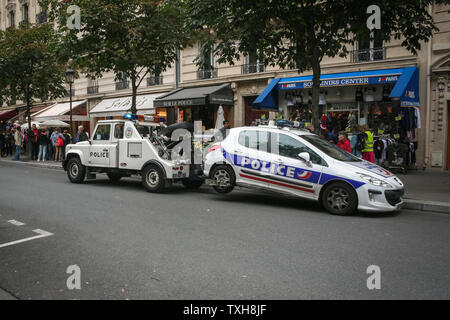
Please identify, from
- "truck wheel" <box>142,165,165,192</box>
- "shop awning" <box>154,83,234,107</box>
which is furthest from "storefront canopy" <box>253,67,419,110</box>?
"truck wheel" <box>142,165,165,192</box>

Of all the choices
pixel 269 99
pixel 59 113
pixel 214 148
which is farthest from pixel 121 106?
pixel 214 148

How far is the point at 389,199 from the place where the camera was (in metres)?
7.20

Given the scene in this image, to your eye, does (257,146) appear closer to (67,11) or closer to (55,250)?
(55,250)

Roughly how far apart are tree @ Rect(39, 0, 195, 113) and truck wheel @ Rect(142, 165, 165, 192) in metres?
6.18

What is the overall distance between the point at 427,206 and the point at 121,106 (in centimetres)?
2064

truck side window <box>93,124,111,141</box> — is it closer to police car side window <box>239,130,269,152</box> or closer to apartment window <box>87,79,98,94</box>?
police car side window <box>239,130,269,152</box>

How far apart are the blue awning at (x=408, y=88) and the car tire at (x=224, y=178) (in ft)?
22.8

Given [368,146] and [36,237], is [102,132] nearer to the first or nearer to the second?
[36,237]

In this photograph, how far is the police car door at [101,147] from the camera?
11.0 metres

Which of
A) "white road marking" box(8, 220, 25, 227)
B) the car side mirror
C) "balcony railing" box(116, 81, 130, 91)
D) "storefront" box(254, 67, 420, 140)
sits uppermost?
"balcony railing" box(116, 81, 130, 91)

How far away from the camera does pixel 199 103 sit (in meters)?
19.0

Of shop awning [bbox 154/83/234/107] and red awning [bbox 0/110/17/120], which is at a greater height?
red awning [bbox 0/110/17/120]

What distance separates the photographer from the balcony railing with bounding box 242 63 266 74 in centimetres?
1872

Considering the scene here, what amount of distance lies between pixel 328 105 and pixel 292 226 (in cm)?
1138
